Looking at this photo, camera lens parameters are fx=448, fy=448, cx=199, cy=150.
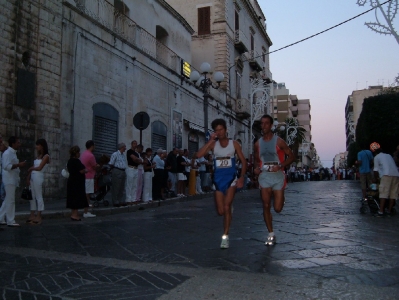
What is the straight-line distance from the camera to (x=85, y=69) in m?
14.9

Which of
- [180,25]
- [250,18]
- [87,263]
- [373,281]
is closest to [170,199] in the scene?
[87,263]

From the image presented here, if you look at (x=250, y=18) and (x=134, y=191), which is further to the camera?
(x=250, y=18)

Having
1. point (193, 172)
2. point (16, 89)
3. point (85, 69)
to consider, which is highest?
point (85, 69)

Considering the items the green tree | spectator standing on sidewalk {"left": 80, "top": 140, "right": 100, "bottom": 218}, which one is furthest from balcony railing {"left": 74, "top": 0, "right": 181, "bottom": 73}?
the green tree

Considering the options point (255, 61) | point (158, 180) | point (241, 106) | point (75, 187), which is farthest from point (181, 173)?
point (255, 61)

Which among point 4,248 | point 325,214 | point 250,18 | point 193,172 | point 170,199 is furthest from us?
point 250,18

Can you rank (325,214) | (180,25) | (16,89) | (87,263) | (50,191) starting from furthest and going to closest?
(180,25)
(50,191)
(16,89)
(325,214)
(87,263)

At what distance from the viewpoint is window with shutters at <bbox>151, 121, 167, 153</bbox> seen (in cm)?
2002

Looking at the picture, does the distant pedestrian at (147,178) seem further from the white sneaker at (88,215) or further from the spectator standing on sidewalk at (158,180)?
the white sneaker at (88,215)

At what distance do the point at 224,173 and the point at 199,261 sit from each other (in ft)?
4.41

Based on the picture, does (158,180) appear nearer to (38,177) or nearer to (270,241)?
(38,177)

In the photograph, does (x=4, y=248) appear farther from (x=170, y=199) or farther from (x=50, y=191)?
(x=170, y=199)

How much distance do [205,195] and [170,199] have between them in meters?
3.14

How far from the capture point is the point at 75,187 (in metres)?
9.31
